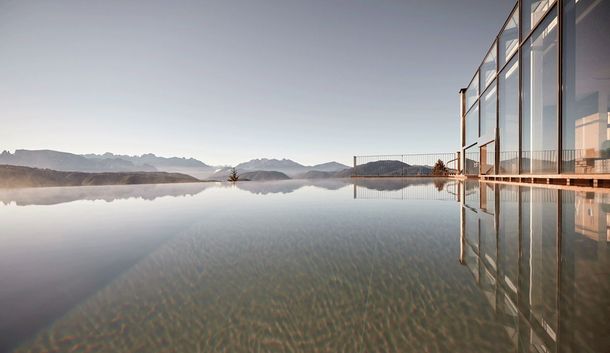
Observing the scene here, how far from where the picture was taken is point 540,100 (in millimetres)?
7598

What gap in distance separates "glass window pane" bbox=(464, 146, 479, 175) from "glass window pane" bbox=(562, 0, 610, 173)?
7.79 metres

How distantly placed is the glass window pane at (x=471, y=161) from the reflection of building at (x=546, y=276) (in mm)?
13340

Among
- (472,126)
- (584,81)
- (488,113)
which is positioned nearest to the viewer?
(584,81)

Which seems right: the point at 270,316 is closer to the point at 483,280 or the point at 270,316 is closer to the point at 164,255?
the point at 483,280

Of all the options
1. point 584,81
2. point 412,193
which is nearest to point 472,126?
point 584,81

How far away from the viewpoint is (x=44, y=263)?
7.07 feet

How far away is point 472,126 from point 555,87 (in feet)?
28.5

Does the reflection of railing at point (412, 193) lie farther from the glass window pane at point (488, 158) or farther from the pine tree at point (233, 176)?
the pine tree at point (233, 176)

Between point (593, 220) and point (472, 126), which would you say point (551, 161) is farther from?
point (472, 126)

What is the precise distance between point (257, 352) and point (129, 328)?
0.70 m

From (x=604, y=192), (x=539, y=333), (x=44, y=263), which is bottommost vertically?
(x=44, y=263)

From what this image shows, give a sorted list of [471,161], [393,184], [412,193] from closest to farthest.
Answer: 1. [412,193]
2. [393,184]
3. [471,161]

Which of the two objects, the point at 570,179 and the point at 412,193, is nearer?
the point at 570,179

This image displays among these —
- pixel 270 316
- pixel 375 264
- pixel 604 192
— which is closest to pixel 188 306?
pixel 270 316
